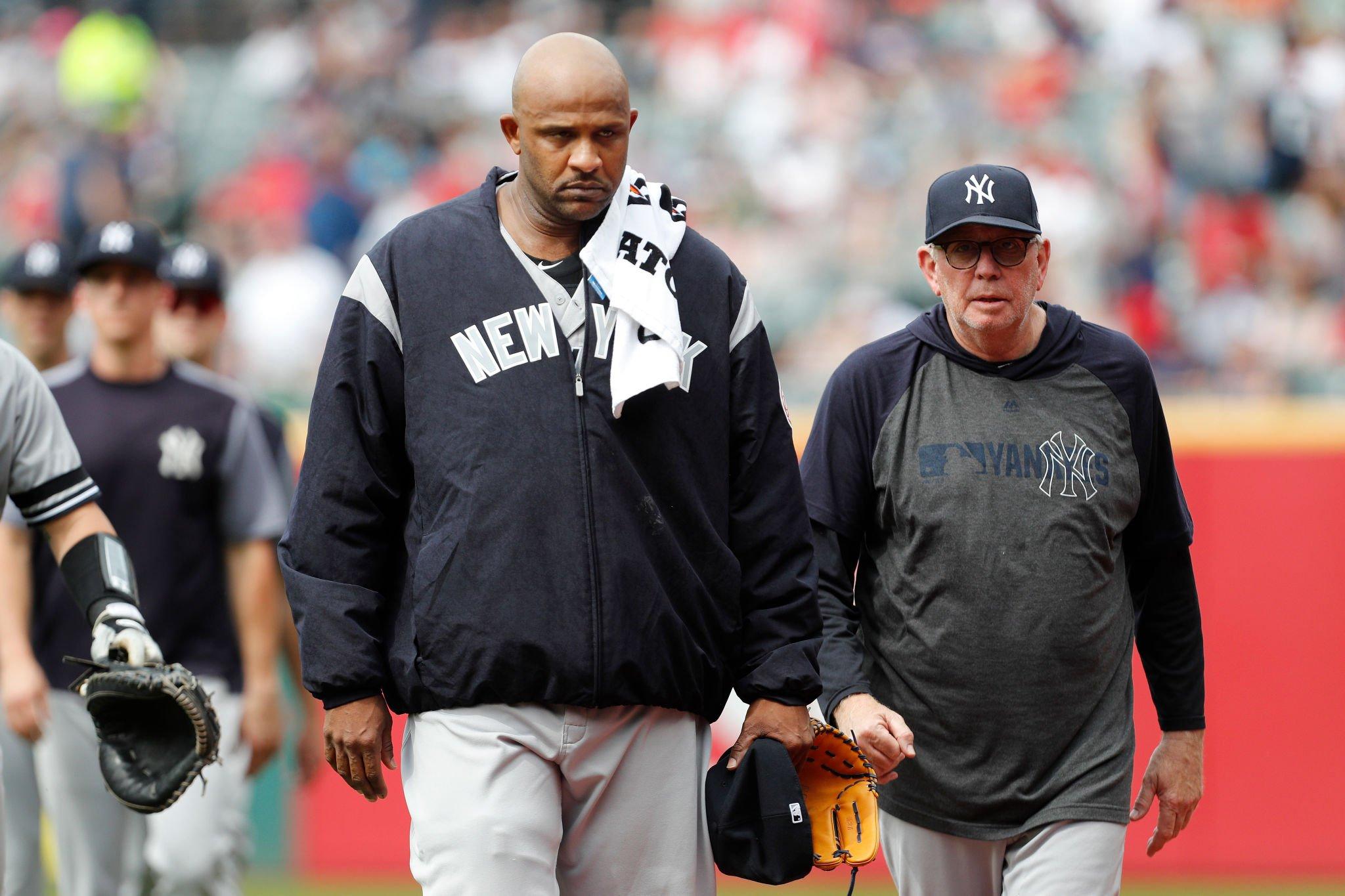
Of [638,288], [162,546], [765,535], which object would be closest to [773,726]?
[765,535]

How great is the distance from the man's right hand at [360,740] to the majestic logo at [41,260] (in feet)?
12.4

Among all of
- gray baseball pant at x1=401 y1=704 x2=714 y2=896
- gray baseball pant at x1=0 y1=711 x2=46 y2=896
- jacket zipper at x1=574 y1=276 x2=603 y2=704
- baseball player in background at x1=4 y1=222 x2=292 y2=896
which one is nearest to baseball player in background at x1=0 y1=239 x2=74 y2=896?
gray baseball pant at x1=0 y1=711 x2=46 y2=896

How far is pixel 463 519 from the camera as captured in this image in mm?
3697

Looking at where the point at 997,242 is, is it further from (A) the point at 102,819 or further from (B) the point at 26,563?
(A) the point at 102,819

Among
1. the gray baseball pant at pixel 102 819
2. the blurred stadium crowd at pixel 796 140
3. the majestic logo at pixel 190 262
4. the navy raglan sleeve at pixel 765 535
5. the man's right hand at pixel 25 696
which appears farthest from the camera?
the blurred stadium crowd at pixel 796 140

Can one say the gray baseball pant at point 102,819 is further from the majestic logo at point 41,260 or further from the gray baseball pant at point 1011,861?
the gray baseball pant at point 1011,861

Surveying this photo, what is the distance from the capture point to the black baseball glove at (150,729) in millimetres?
3895

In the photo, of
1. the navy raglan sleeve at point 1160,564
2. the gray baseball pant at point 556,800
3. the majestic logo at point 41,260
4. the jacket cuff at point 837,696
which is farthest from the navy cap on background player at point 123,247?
the navy raglan sleeve at point 1160,564

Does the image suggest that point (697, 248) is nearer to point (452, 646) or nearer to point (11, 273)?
point (452, 646)

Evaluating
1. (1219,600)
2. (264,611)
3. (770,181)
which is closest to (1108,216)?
(770,181)

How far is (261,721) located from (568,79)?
3.28 meters

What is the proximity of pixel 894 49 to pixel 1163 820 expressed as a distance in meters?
10.1

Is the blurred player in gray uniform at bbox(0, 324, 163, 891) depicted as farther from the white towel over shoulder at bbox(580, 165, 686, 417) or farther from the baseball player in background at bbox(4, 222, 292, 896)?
the baseball player in background at bbox(4, 222, 292, 896)

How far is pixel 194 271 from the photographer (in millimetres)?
7148
